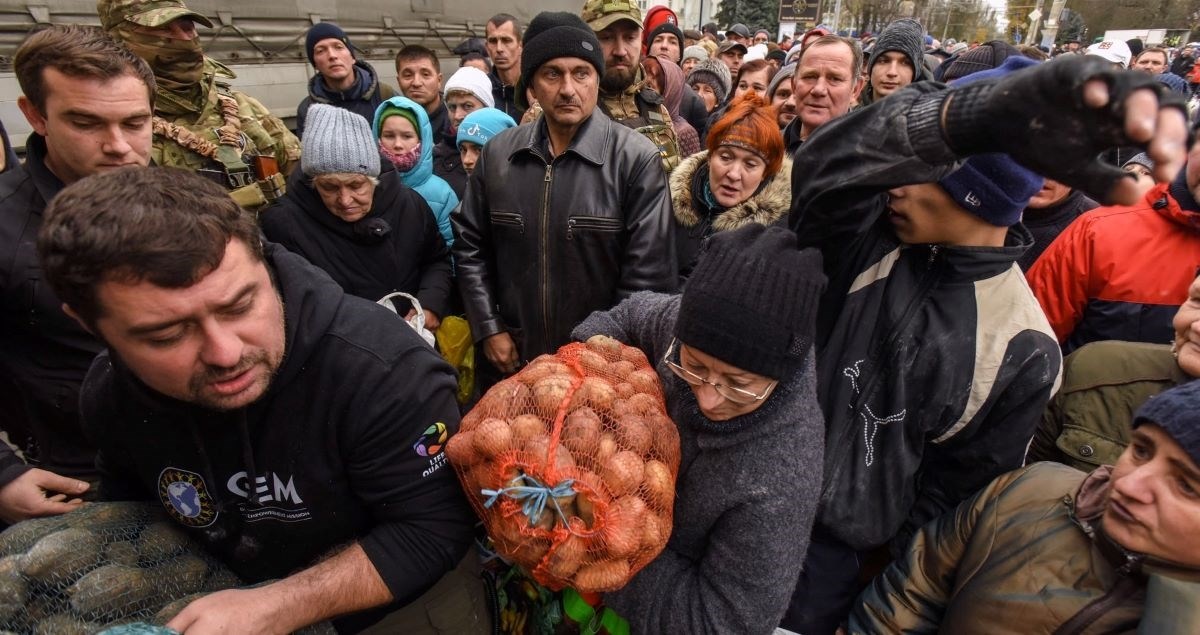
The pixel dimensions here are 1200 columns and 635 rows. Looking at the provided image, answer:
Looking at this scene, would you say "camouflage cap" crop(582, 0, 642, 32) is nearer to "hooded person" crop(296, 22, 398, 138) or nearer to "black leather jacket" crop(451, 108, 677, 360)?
"black leather jacket" crop(451, 108, 677, 360)

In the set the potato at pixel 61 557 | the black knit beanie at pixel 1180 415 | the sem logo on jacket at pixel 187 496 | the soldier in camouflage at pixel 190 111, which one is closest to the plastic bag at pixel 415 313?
the sem logo on jacket at pixel 187 496

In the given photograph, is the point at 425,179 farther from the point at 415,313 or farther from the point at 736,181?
the point at 736,181

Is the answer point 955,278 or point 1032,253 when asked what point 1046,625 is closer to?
point 955,278

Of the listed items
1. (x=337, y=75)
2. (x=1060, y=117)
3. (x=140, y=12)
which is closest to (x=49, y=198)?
(x=140, y=12)

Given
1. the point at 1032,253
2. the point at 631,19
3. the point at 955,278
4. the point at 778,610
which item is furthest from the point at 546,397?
the point at 631,19

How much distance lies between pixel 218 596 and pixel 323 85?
17.7 feet

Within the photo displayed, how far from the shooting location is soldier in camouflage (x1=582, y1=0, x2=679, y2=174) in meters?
4.16

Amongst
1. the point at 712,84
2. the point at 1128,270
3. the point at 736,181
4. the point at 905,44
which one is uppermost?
the point at 905,44

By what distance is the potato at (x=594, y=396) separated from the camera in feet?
4.65

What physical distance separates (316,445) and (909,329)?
1.73m

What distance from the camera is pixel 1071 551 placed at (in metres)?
1.44

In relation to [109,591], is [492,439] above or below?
above

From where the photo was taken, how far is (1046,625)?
1396mm

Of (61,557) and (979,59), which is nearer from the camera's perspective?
(61,557)
